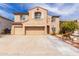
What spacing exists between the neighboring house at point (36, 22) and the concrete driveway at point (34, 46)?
14 centimetres

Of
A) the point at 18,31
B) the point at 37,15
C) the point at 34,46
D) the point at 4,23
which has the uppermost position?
the point at 37,15

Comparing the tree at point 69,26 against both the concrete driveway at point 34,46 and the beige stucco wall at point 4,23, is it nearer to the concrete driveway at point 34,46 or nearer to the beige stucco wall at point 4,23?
the concrete driveway at point 34,46

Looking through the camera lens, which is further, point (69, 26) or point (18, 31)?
point (18, 31)

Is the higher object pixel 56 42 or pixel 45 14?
pixel 45 14

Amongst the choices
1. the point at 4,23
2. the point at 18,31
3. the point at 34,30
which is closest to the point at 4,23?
the point at 4,23

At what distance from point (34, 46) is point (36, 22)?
455 mm

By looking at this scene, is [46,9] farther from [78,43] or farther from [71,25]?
[78,43]

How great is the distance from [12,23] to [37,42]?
588 mm

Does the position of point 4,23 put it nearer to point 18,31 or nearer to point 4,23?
point 4,23

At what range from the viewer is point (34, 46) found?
4102mm

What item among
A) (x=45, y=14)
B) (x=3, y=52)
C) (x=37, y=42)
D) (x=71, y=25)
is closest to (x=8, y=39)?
(x=3, y=52)

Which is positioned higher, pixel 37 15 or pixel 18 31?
pixel 37 15

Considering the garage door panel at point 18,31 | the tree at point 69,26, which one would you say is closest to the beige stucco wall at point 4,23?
the garage door panel at point 18,31

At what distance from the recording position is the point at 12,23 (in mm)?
4164
